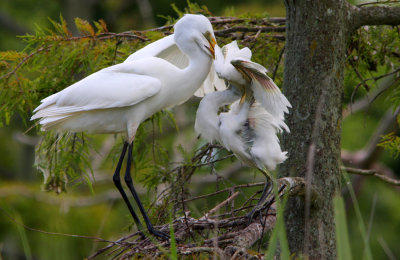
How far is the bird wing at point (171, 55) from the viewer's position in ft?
7.51

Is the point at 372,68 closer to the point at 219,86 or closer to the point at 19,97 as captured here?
the point at 219,86

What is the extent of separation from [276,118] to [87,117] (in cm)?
73

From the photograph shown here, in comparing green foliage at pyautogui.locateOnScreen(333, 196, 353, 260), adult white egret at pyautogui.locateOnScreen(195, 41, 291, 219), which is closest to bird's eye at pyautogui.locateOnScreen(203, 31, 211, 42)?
adult white egret at pyautogui.locateOnScreen(195, 41, 291, 219)

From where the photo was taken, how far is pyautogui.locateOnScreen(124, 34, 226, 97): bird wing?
7.51ft

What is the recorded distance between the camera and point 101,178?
616cm

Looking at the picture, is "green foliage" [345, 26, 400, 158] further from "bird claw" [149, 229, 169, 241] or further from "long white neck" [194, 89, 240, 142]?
"bird claw" [149, 229, 169, 241]

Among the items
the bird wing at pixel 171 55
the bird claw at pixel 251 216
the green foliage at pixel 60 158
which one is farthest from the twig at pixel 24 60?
the bird claw at pixel 251 216

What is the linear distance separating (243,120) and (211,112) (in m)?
0.11

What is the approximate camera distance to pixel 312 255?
6.73 feet

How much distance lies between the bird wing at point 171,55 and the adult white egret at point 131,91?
7 centimetres

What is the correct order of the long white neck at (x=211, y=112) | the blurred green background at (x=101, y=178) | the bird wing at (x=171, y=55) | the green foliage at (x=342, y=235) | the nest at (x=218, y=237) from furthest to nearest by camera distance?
the blurred green background at (x=101, y=178), the bird wing at (x=171, y=55), the long white neck at (x=211, y=112), the nest at (x=218, y=237), the green foliage at (x=342, y=235)

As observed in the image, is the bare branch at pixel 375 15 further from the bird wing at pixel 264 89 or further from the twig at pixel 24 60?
the twig at pixel 24 60

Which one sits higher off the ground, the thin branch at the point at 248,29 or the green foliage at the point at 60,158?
the thin branch at the point at 248,29

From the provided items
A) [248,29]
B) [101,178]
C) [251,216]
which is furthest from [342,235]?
[101,178]
